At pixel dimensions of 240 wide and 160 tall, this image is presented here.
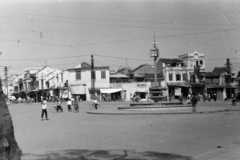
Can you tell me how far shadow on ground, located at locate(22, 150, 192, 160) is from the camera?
7375 mm

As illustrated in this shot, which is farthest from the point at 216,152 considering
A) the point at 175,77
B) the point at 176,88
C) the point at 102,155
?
the point at 175,77

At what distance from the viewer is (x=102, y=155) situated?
7.75 m

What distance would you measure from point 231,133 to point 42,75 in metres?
64.4

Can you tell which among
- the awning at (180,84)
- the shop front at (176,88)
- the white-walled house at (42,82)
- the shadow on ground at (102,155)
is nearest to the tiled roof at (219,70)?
the awning at (180,84)

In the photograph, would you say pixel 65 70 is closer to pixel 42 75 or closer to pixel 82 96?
pixel 82 96

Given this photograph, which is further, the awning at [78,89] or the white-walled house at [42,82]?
the white-walled house at [42,82]

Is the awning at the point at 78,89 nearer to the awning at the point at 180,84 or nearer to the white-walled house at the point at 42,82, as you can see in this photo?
the white-walled house at the point at 42,82

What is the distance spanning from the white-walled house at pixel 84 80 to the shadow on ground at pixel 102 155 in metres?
50.7

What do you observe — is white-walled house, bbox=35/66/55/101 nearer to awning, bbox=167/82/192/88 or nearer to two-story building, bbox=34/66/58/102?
two-story building, bbox=34/66/58/102

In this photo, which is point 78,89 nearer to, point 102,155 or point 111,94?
point 111,94

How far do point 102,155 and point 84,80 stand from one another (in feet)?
172

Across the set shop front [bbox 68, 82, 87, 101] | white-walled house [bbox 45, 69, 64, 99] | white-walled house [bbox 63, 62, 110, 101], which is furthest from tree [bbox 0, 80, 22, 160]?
white-walled house [bbox 45, 69, 64, 99]

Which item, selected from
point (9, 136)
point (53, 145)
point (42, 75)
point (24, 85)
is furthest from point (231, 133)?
point (24, 85)

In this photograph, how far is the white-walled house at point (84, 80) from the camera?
5875 centimetres
